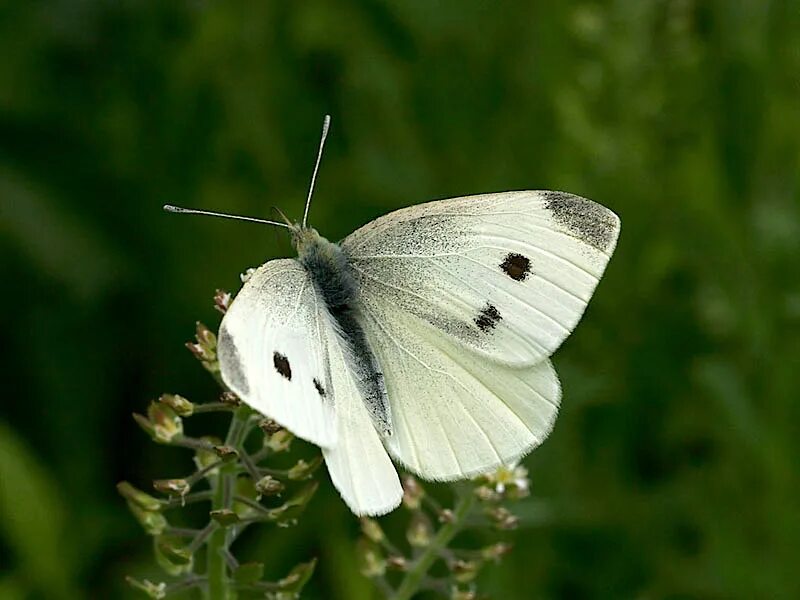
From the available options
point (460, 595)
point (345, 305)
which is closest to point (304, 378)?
point (345, 305)

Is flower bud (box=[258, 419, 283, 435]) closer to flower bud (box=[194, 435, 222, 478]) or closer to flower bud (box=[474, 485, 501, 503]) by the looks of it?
flower bud (box=[194, 435, 222, 478])

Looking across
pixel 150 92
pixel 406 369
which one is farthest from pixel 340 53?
pixel 406 369

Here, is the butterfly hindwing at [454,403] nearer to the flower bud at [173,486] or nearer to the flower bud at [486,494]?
the flower bud at [486,494]

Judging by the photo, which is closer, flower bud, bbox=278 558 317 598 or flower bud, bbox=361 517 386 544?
flower bud, bbox=278 558 317 598

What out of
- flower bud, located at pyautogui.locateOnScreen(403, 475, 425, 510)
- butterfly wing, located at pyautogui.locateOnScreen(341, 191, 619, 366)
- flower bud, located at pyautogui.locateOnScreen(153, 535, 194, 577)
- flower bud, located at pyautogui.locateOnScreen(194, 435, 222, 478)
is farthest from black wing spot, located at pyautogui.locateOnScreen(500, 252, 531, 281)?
flower bud, located at pyautogui.locateOnScreen(153, 535, 194, 577)

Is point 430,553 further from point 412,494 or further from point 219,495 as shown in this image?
point 219,495

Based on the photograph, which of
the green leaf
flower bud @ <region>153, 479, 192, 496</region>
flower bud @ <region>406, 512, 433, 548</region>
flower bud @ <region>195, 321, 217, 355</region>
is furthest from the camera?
the green leaf

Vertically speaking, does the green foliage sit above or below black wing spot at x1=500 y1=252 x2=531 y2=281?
below
